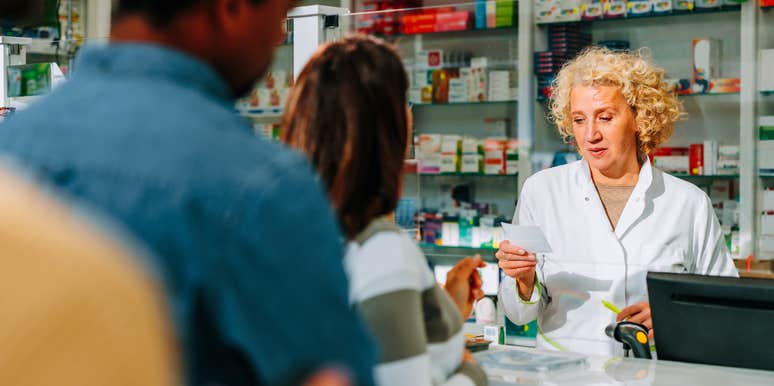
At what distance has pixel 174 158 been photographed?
0.63 meters

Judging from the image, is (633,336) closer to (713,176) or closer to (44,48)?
(713,176)

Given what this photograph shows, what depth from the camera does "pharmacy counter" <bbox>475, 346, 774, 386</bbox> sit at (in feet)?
6.75

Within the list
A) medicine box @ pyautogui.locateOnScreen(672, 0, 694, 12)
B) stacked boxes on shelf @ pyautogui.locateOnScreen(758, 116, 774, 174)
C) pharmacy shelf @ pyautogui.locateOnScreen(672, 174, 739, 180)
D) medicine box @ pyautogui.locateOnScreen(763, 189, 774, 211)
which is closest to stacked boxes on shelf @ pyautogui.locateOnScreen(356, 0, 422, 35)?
medicine box @ pyautogui.locateOnScreen(672, 0, 694, 12)

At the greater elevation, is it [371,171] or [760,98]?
[760,98]

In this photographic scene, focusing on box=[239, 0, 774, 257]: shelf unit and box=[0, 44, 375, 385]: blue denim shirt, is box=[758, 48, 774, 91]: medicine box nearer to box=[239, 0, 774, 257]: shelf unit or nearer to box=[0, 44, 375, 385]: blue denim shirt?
box=[239, 0, 774, 257]: shelf unit

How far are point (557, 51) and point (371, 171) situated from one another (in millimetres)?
4150

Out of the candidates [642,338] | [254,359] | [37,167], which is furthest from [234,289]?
[642,338]

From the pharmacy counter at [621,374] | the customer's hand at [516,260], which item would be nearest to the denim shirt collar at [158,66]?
the pharmacy counter at [621,374]

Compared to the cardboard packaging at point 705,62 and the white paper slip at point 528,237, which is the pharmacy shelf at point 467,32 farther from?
the white paper slip at point 528,237

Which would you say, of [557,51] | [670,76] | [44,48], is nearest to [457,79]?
[557,51]

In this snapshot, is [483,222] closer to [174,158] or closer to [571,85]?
[571,85]

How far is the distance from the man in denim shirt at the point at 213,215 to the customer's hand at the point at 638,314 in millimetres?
2130

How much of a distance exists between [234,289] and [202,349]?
7 cm

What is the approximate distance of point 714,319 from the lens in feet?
6.93
